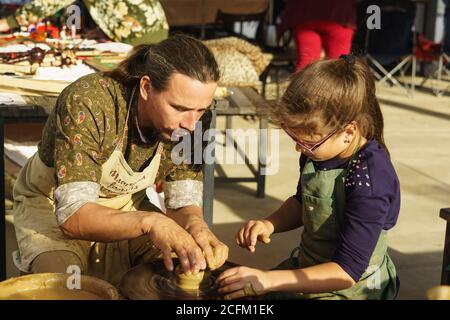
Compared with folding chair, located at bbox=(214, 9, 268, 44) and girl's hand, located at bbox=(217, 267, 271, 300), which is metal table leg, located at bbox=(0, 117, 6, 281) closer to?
girl's hand, located at bbox=(217, 267, 271, 300)

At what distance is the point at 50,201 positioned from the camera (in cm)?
283

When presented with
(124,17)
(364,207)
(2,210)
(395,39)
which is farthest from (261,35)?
(364,207)

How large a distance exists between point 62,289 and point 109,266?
28.9 inches

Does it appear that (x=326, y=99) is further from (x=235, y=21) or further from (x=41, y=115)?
(x=235, y=21)

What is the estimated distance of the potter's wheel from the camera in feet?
7.04

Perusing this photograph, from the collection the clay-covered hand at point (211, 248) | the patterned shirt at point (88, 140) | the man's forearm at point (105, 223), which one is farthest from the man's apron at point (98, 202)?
the clay-covered hand at point (211, 248)

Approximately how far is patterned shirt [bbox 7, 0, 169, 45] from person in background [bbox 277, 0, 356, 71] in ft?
5.30

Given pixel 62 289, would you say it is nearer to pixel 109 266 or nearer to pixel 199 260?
pixel 199 260

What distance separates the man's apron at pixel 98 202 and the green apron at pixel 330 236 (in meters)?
0.60

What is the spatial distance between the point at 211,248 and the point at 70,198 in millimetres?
472

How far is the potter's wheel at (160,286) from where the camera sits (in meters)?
2.14

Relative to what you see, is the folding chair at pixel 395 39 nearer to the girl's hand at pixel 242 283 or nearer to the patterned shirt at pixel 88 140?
the patterned shirt at pixel 88 140

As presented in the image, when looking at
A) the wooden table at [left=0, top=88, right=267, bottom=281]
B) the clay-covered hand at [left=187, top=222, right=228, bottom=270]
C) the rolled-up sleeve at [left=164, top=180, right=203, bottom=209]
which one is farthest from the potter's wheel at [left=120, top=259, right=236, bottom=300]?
the wooden table at [left=0, top=88, right=267, bottom=281]

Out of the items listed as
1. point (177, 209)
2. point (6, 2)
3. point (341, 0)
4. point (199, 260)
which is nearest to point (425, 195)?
point (341, 0)
